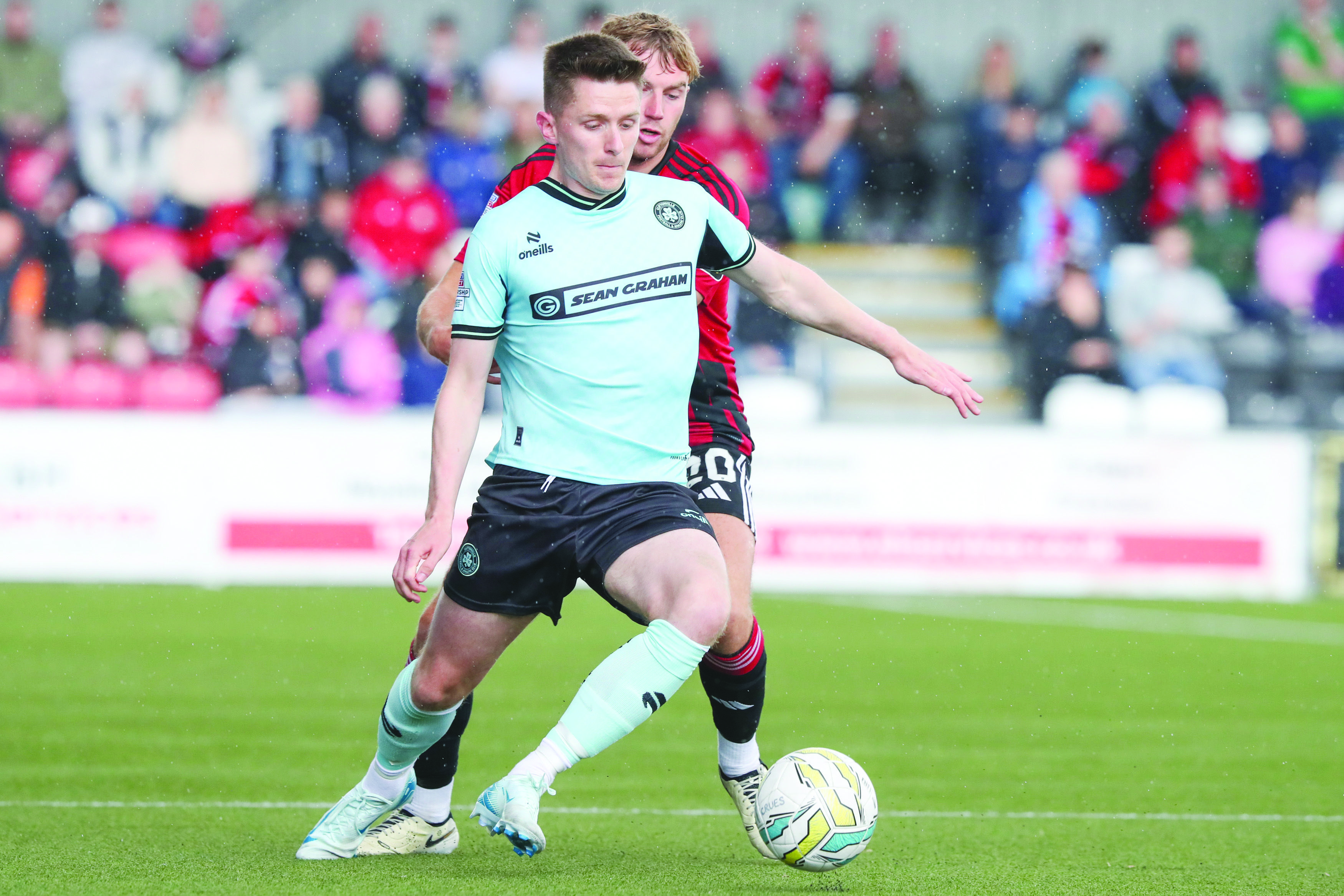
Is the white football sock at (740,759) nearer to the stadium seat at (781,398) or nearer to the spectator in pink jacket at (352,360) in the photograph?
the stadium seat at (781,398)

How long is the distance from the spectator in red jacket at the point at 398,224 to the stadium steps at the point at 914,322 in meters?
3.29

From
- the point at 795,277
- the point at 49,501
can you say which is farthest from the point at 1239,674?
the point at 49,501

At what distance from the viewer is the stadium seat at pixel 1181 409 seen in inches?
590

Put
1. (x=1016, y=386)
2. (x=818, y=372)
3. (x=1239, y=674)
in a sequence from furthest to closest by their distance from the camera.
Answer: (x=1016, y=386)
(x=818, y=372)
(x=1239, y=674)

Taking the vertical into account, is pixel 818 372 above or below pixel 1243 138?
below

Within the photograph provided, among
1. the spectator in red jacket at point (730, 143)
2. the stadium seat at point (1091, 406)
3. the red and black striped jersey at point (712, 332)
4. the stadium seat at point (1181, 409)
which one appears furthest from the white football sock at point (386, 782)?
the spectator in red jacket at point (730, 143)

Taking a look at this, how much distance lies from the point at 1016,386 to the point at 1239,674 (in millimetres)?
7354

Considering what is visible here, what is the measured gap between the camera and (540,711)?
809 cm

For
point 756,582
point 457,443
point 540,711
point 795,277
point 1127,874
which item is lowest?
point 756,582

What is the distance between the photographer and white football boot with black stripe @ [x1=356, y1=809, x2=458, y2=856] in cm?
504

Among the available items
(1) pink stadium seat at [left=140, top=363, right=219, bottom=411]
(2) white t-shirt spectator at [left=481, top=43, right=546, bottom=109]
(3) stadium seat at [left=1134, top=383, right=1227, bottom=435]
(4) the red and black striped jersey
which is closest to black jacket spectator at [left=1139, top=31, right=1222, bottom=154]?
(3) stadium seat at [left=1134, top=383, right=1227, bottom=435]

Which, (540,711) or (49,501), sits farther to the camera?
(49,501)

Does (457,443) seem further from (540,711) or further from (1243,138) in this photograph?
(1243,138)

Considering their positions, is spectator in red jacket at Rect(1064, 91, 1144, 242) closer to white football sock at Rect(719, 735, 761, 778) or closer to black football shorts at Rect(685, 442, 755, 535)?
black football shorts at Rect(685, 442, 755, 535)
